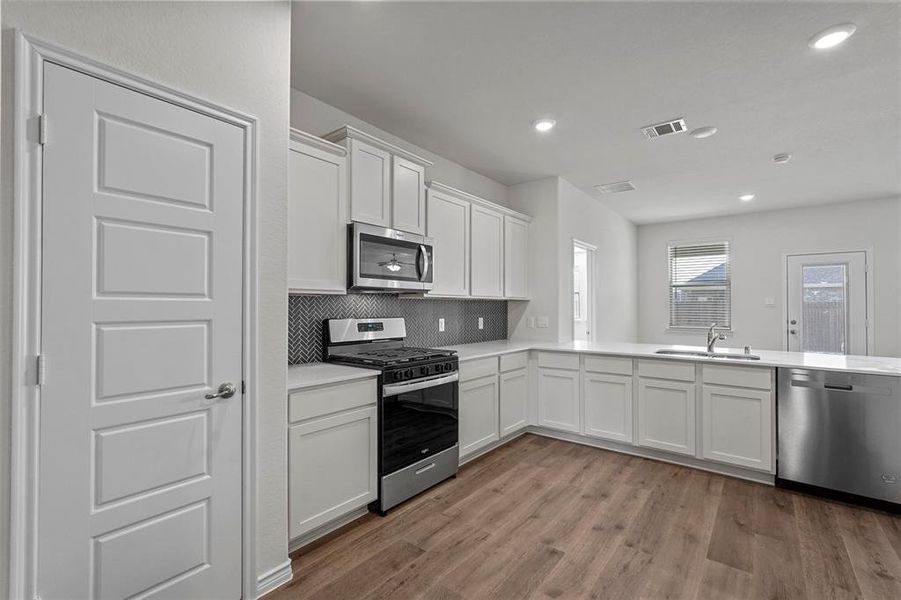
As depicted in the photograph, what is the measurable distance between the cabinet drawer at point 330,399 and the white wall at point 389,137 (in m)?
1.76

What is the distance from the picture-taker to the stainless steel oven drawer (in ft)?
8.50

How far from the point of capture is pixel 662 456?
3570 millimetres

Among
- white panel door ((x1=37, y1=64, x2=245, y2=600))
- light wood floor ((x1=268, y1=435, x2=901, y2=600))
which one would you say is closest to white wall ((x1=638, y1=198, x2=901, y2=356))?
light wood floor ((x1=268, y1=435, x2=901, y2=600))

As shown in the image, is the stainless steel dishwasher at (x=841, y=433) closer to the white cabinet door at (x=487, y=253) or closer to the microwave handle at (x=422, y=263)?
the white cabinet door at (x=487, y=253)

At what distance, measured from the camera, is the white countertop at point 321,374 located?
2.17 meters

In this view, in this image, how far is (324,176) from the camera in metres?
2.60

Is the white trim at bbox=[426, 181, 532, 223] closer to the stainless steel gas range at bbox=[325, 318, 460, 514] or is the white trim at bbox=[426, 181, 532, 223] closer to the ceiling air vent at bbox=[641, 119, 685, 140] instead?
the stainless steel gas range at bbox=[325, 318, 460, 514]

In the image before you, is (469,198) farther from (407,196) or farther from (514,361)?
(514,361)

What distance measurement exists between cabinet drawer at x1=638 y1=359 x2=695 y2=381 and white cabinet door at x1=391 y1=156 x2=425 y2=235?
7.19 ft

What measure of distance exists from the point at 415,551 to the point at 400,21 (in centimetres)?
274

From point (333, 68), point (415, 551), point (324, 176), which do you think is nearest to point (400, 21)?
point (333, 68)

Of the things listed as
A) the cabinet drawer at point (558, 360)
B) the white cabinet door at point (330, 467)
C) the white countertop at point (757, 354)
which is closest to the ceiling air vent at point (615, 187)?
the white countertop at point (757, 354)

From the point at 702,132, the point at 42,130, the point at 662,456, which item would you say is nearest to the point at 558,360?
the point at 662,456

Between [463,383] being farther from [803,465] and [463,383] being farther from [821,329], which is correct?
[821,329]
